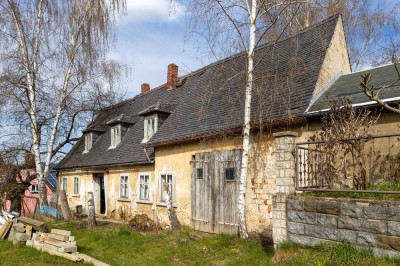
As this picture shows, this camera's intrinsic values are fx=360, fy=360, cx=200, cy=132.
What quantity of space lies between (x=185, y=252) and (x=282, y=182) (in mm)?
3520

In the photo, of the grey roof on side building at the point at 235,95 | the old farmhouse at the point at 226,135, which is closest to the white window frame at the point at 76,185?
the grey roof on side building at the point at 235,95

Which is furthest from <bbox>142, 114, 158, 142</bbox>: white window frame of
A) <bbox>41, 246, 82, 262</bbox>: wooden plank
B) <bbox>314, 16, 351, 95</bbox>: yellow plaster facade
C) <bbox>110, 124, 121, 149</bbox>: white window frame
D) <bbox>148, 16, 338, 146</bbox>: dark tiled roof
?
<bbox>314, 16, 351, 95</bbox>: yellow plaster facade

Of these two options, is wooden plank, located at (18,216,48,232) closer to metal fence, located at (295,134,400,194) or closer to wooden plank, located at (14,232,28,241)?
wooden plank, located at (14,232,28,241)

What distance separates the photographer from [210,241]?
10594 mm

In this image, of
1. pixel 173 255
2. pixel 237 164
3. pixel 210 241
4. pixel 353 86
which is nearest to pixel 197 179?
pixel 237 164

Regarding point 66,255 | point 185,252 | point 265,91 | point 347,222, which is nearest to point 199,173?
point 265,91

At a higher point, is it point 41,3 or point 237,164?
point 41,3

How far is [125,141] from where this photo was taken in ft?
63.6

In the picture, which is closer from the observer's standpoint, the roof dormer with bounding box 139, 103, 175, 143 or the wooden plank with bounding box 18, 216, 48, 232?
the wooden plank with bounding box 18, 216, 48, 232

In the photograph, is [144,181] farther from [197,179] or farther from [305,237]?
[305,237]

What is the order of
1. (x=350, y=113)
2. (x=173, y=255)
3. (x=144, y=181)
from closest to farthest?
(x=350, y=113)
(x=173, y=255)
(x=144, y=181)

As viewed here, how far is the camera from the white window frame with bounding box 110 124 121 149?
66.3ft

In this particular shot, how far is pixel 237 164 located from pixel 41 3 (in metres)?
15.2

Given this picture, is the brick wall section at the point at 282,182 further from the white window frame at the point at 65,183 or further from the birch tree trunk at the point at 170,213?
the white window frame at the point at 65,183
